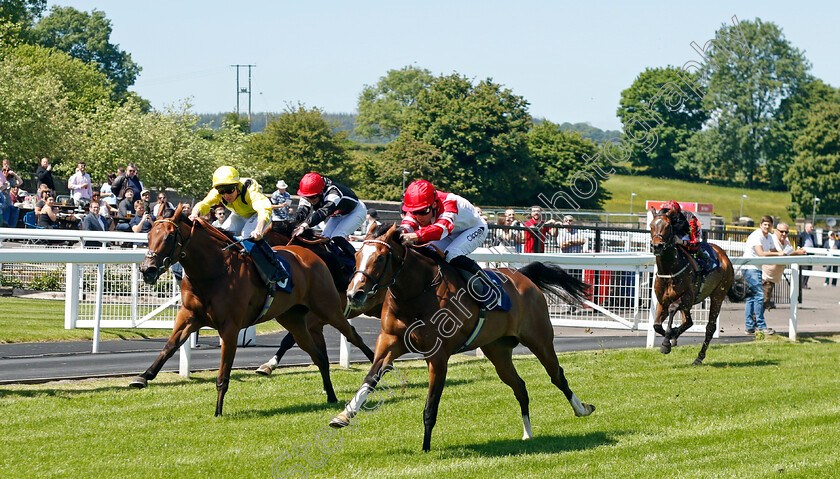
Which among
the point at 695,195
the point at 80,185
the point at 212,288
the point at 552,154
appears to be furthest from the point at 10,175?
the point at 695,195

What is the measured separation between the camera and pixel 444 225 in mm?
6301

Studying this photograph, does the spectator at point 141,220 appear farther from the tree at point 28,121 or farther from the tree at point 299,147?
the tree at point 299,147

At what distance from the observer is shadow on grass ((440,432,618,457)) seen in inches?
240

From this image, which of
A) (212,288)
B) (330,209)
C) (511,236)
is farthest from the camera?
(511,236)

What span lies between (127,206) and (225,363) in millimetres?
11251

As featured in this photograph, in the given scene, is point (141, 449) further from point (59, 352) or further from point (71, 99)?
point (71, 99)

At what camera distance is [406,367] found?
9984mm

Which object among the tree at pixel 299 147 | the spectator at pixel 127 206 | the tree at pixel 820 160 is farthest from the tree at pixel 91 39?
the spectator at pixel 127 206

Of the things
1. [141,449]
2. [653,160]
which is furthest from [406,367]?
[653,160]

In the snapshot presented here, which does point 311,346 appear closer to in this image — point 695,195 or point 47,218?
point 47,218

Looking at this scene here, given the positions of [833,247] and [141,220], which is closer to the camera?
[141,220]

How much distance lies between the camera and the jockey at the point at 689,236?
10750 mm

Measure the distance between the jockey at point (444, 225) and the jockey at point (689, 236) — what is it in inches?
179

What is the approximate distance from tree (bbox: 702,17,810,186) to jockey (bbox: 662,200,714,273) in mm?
8779
